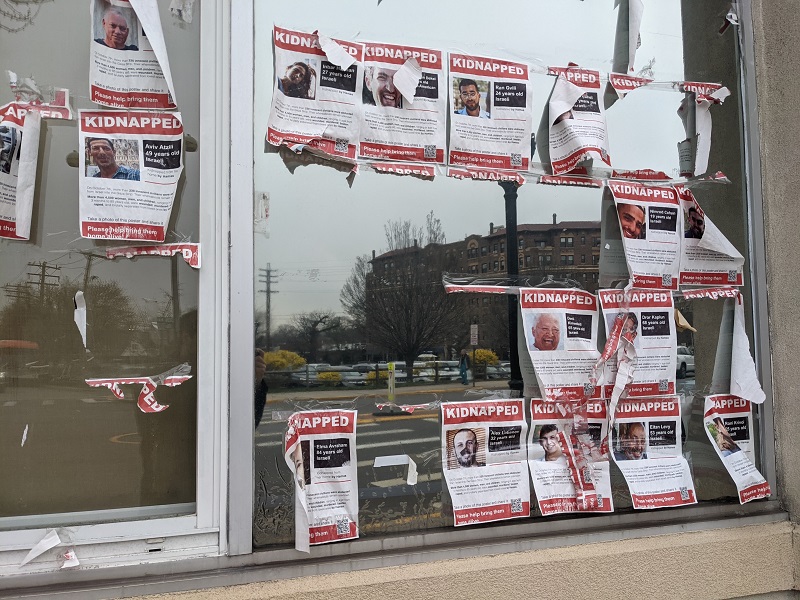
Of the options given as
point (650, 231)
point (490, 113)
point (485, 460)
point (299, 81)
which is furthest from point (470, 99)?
point (485, 460)

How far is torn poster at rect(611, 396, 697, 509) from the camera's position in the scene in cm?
277

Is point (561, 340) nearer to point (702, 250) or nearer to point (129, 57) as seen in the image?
point (702, 250)

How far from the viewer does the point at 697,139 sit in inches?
119

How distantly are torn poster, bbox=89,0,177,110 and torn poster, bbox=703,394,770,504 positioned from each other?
2687 millimetres

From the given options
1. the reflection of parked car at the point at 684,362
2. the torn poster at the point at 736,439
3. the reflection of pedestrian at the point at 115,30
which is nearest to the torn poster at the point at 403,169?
the reflection of pedestrian at the point at 115,30

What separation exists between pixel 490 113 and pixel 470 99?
0.34ft

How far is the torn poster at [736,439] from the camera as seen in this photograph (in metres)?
2.94

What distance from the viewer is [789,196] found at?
10.1ft

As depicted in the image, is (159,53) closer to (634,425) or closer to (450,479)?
(450,479)

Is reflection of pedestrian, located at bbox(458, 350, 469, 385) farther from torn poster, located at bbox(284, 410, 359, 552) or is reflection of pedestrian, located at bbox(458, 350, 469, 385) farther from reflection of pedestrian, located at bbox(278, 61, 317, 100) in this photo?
reflection of pedestrian, located at bbox(278, 61, 317, 100)

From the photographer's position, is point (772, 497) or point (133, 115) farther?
point (772, 497)

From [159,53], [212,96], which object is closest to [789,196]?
[212,96]

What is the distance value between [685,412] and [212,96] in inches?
96.0

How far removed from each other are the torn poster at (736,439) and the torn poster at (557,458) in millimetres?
595
